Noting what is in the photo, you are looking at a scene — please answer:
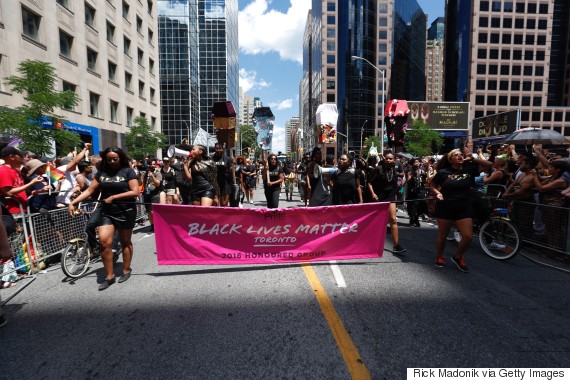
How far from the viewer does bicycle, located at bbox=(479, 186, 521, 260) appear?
234 inches

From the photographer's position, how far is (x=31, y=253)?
5.59 m

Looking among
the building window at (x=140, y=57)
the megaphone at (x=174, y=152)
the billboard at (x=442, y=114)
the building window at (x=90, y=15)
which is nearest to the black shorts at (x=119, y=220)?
the megaphone at (x=174, y=152)

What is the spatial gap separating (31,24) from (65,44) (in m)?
3.59

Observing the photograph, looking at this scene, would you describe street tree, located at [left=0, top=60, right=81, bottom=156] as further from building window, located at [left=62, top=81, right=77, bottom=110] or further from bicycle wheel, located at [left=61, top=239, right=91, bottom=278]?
bicycle wheel, located at [left=61, top=239, right=91, bottom=278]

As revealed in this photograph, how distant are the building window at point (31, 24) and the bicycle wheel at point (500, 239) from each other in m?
27.2

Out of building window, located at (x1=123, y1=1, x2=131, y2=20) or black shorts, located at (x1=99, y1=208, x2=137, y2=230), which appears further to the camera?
building window, located at (x1=123, y1=1, x2=131, y2=20)

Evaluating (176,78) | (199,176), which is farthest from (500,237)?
(176,78)

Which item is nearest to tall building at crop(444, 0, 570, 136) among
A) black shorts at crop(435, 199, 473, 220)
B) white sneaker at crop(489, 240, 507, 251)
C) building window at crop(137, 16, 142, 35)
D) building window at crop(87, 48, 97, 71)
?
building window at crop(137, 16, 142, 35)

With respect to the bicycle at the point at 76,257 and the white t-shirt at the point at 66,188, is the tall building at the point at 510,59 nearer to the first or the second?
the white t-shirt at the point at 66,188

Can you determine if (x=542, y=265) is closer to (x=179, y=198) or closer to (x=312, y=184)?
(x=312, y=184)

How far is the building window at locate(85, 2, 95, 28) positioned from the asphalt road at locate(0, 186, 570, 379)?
102 feet

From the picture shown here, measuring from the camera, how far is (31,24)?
21.8 meters

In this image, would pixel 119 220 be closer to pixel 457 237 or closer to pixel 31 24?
pixel 457 237

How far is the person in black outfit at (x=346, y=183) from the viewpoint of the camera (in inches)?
269
